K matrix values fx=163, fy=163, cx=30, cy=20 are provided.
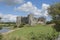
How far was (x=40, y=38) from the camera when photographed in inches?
708

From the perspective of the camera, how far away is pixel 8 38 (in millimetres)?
14945

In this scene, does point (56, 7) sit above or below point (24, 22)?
above

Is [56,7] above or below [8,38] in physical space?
above

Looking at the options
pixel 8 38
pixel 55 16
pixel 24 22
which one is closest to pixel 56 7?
pixel 55 16

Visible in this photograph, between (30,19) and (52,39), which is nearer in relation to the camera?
(52,39)

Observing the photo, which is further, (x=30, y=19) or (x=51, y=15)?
(x=30, y=19)

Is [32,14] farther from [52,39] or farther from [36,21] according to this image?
[52,39]

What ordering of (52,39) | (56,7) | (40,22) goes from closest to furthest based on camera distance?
(52,39) < (56,7) < (40,22)

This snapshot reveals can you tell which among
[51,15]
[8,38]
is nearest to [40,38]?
[8,38]

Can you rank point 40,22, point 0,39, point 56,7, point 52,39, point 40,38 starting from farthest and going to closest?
point 40,22
point 56,7
point 52,39
point 40,38
point 0,39

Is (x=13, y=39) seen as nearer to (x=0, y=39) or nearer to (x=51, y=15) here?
(x=0, y=39)

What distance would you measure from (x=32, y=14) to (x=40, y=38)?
1671 inches

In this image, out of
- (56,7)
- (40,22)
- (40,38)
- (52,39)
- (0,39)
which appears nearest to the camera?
(0,39)

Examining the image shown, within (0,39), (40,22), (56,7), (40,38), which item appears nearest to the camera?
(0,39)
